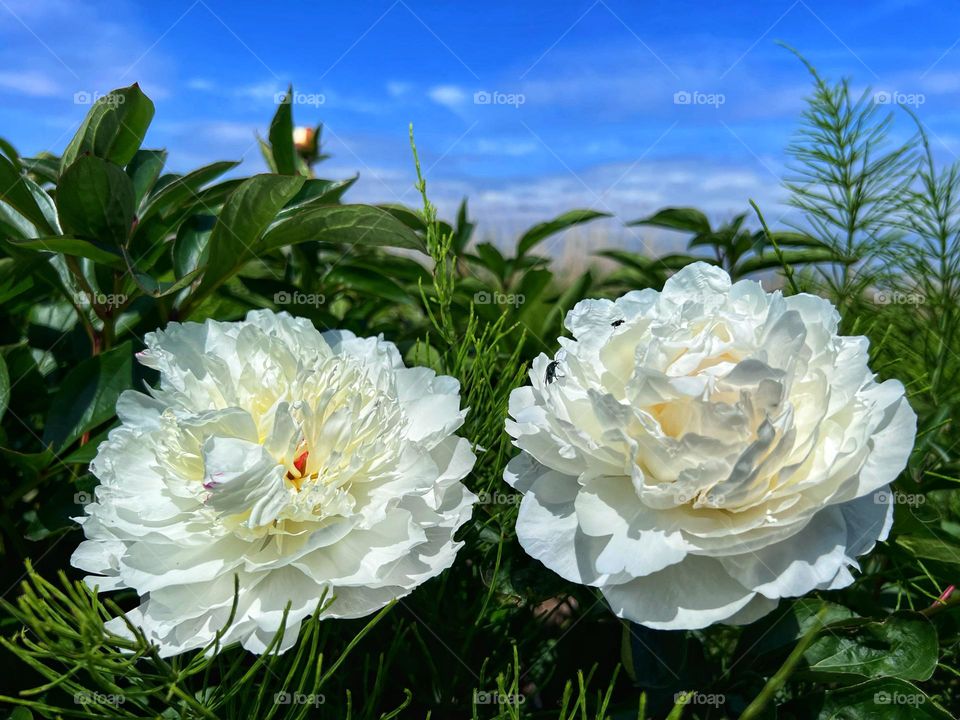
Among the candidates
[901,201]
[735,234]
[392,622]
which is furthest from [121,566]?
[901,201]

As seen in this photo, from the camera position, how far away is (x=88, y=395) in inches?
31.3

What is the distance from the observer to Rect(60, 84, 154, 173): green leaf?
804 millimetres

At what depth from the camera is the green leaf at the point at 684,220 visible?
3.82 ft

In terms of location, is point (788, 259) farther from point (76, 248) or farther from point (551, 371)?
point (76, 248)

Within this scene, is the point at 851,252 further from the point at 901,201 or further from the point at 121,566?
the point at 121,566

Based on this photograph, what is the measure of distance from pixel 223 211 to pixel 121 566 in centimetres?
36

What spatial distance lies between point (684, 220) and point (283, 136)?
24.0 inches

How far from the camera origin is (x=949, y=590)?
653 millimetres
